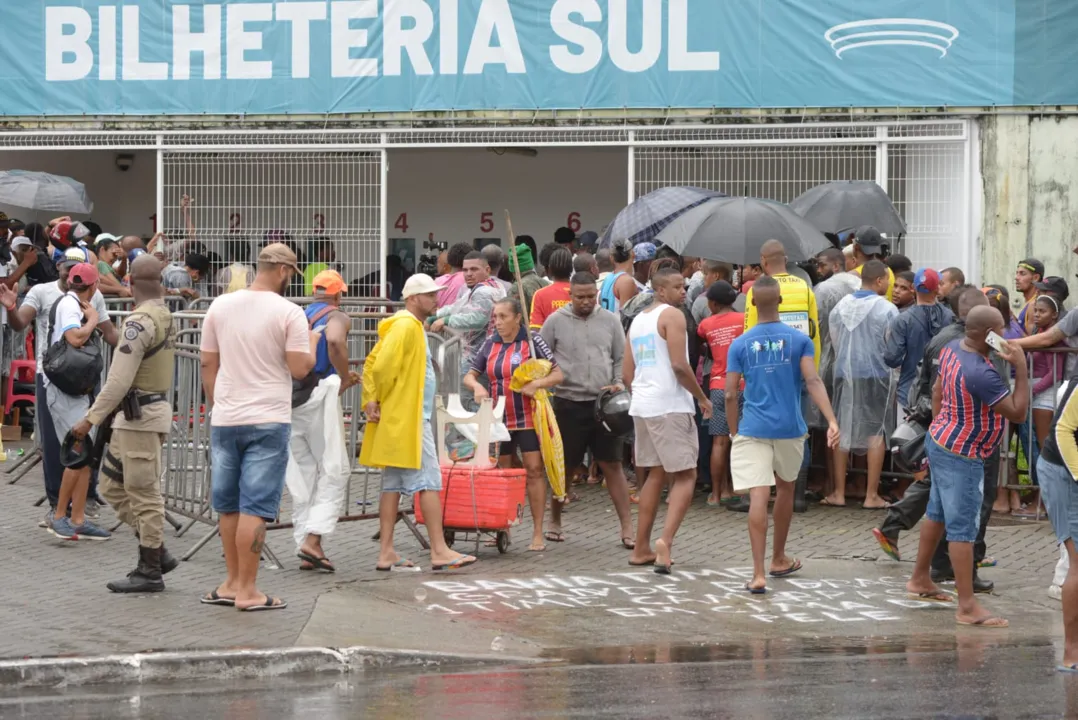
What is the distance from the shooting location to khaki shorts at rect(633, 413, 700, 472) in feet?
32.2

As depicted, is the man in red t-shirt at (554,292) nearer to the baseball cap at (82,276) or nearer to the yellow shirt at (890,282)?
the yellow shirt at (890,282)

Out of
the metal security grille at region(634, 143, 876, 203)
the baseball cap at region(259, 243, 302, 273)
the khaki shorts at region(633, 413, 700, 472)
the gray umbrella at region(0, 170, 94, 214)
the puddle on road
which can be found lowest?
the puddle on road

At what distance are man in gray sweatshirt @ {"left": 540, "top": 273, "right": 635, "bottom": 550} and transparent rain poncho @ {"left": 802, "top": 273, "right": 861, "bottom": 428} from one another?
7.21 feet

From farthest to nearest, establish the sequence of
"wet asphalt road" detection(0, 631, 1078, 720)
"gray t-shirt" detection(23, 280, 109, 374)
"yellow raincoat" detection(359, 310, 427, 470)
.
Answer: "gray t-shirt" detection(23, 280, 109, 374) < "yellow raincoat" detection(359, 310, 427, 470) < "wet asphalt road" detection(0, 631, 1078, 720)

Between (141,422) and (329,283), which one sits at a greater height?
(329,283)

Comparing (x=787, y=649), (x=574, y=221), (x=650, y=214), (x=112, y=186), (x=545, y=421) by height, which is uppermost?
(x=112, y=186)

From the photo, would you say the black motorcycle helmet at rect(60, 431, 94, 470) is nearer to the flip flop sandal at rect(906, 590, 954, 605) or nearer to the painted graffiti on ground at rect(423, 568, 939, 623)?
the painted graffiti on ground at rect(423, 568, 939, 623)

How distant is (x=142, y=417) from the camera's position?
888 centimetres

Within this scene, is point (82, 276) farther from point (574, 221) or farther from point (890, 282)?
point (574, 221)

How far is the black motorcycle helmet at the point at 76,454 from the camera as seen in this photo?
9.86 metres

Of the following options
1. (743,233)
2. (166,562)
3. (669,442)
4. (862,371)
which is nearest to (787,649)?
(669,442)

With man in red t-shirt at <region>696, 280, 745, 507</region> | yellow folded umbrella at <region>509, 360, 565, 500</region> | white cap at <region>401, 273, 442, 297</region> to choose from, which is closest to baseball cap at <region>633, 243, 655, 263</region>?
man in red t-shirt at <region>696, 280, 745, 507</region>

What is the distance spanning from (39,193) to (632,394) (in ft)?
31.1

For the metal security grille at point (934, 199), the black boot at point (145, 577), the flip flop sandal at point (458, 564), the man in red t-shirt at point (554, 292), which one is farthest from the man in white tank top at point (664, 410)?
the metal security grille at point (934, 199)
